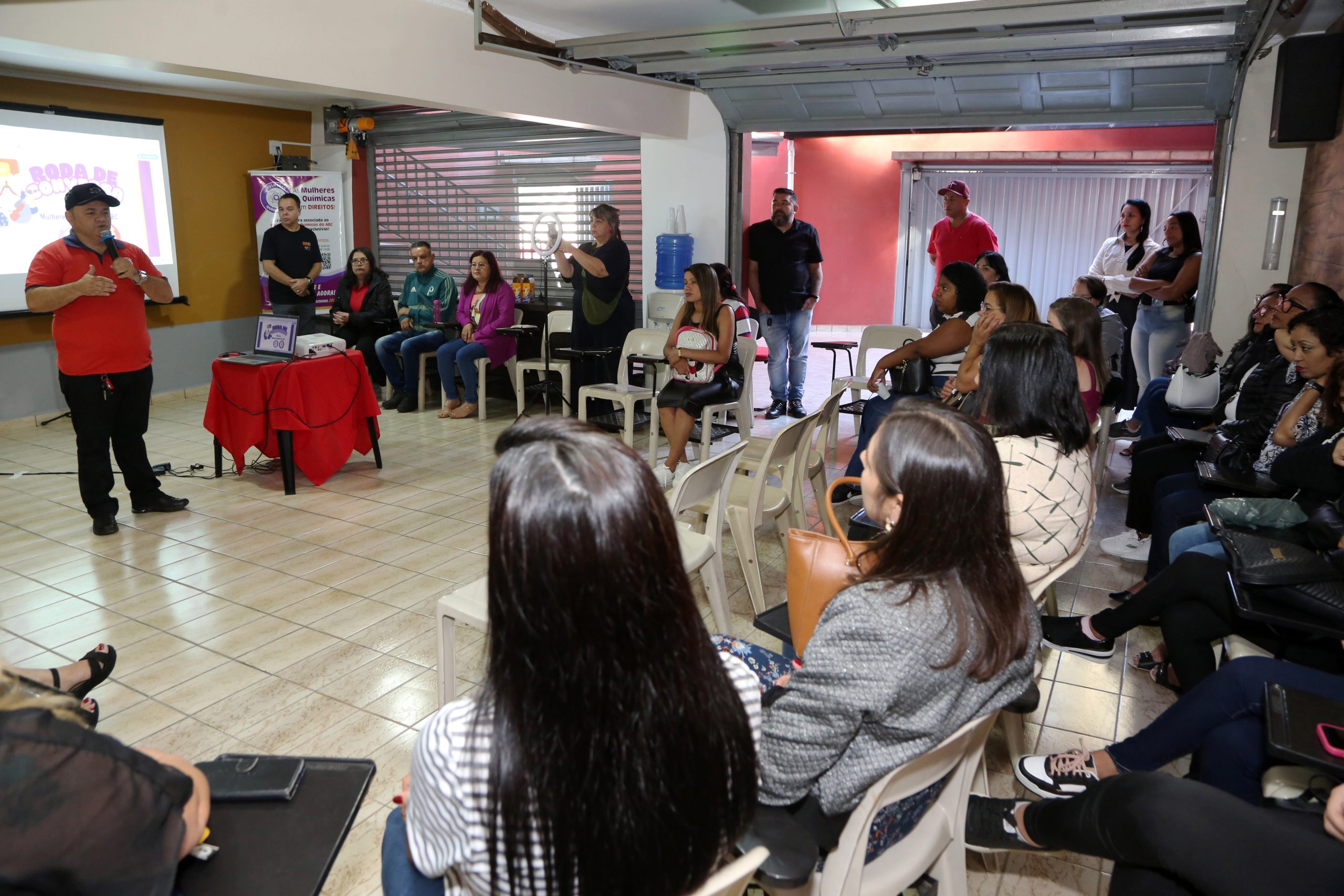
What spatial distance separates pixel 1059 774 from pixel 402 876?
5.20 ft

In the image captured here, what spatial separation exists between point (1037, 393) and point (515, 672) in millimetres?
1692

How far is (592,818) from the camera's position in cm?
93

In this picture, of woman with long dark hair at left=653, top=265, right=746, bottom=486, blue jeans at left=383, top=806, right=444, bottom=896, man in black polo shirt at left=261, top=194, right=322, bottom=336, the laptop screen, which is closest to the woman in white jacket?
woman with long dark hair at left=653, top=265, right=746, bottom=486

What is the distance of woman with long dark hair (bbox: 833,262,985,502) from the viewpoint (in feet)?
13.8

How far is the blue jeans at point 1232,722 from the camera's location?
179 centimetres

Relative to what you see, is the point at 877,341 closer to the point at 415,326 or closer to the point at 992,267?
the point at 992,267

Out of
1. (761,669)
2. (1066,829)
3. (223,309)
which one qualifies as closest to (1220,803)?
(1066,829)

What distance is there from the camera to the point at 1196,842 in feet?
4.48

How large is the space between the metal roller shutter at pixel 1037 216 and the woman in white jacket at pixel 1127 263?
141 inches

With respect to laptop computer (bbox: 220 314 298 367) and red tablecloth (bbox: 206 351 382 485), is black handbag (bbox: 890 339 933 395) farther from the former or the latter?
laptop computer (bbox: 220 314 298 367)

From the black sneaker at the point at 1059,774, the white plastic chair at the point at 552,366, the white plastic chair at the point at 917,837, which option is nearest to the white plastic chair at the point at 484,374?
the white plastic chair at the point at 552,366

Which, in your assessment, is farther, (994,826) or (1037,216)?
(1037,216)

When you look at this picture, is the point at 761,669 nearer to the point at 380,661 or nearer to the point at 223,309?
the point at 380,661

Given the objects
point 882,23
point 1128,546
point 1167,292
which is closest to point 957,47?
point 882,23
